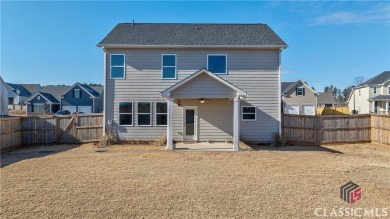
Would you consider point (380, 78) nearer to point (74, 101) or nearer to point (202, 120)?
point (202, 120)

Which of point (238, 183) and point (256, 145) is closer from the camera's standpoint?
point (238, 183)

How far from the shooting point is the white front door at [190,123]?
A: 1530 centimetres

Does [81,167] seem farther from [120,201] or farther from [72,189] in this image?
[120,201]

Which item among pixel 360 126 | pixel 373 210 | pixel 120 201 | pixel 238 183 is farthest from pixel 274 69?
pixel 120 201

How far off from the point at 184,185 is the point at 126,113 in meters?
9.44

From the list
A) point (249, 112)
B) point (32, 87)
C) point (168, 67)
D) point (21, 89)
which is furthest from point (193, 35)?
point (32, 87)

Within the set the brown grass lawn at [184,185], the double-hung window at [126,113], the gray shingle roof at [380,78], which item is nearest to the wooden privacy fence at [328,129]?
the brown grass lawn at [184,185]

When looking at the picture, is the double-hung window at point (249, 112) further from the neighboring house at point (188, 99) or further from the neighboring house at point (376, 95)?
the neighboring house at point (376, 95)

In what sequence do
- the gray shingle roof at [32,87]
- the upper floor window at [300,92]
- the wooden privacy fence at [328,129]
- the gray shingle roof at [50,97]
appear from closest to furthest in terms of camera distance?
the wooden privacy fence at [328,129], the upper floor window at [300,92], the gray shingle roof at [50,97], the gray shingle roof at [32,87]

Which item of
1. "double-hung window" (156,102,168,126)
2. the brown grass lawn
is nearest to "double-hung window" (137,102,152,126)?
"double-hung window" (156,102,168,126)

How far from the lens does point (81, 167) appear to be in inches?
349

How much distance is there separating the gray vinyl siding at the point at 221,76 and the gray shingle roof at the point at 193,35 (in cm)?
50

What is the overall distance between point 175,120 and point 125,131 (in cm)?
310

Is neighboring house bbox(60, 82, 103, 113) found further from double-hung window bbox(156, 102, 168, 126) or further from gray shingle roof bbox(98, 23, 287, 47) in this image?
double-hung window bbox(156, 102, 168, 126)
